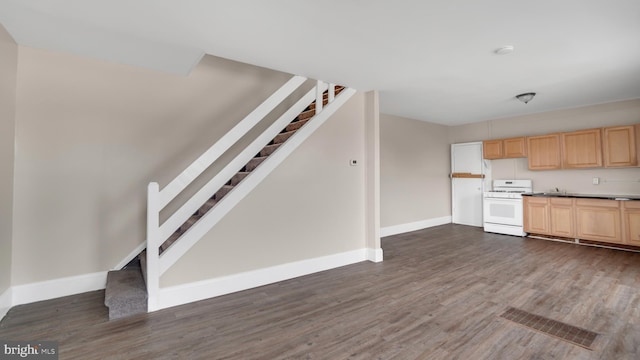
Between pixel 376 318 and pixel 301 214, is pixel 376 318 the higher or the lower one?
the lower one

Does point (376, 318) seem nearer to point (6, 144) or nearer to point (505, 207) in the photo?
point (6, 144)

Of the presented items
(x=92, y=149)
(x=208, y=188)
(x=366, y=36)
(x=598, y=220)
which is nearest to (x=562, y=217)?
(x=598, y=220)

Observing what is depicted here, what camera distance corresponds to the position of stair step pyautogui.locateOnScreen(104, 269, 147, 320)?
2.57m

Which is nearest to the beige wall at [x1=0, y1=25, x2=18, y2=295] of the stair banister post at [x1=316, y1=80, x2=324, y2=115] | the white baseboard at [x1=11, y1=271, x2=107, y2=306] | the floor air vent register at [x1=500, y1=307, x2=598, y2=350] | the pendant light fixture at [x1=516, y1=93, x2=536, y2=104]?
the white baseboard at [x1=11, y1=271, x2=107, y2=306]

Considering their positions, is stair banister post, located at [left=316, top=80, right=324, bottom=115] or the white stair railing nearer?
the white stair railing

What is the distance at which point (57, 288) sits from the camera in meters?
3.02

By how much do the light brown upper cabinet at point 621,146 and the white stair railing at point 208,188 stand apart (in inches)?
192

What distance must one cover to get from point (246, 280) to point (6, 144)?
8.75 feet

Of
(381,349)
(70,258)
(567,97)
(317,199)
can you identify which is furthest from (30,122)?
(567,97)

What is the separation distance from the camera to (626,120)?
16.8 feet

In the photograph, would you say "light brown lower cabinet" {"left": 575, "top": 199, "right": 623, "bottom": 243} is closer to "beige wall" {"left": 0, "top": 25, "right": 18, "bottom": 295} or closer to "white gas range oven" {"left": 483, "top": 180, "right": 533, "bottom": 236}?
"white gas range oven" {"left": 483, "top": 180, "right": 533, "bottom": 236}

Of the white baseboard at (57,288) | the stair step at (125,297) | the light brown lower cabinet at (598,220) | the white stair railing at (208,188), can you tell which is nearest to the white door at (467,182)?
the light brown lower cabinet at (598,220)

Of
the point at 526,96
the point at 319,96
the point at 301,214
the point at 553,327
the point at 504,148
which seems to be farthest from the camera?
the point at 504,148

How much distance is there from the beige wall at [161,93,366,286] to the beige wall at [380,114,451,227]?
195cm
